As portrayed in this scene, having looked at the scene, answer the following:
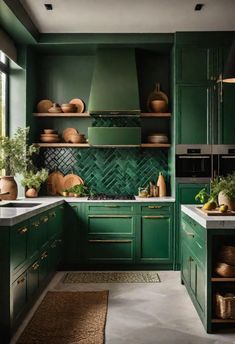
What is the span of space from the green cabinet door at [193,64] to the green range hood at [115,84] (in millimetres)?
598

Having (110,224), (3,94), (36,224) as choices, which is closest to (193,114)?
(110,224)

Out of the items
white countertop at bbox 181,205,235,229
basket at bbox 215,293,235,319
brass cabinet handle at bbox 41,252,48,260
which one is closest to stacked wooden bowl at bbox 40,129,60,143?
brass cabinet handle at bbox 41,252,48,260

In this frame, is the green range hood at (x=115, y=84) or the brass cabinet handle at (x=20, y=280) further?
the green range hood at (x=115, y=84)

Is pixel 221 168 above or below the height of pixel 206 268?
above

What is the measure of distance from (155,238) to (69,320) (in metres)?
2.06

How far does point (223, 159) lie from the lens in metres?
5.43

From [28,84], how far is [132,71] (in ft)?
4.59

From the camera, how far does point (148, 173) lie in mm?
6062

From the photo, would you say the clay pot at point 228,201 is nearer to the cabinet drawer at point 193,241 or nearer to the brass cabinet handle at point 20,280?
the cabinet drawer at point 193,241

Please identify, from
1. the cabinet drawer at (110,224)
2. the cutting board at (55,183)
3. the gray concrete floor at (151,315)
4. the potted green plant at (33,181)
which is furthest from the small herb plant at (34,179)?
the gray concrete floor at (151,315)

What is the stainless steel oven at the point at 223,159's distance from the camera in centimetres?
541

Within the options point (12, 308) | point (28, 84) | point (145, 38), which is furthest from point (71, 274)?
point (145, 38)

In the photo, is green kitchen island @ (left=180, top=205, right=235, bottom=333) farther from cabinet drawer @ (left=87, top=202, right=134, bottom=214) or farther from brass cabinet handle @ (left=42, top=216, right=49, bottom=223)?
cabinet drawer @ (left=87, top=202, right=134, bottom=214)

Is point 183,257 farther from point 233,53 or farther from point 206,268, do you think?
point 233,53
